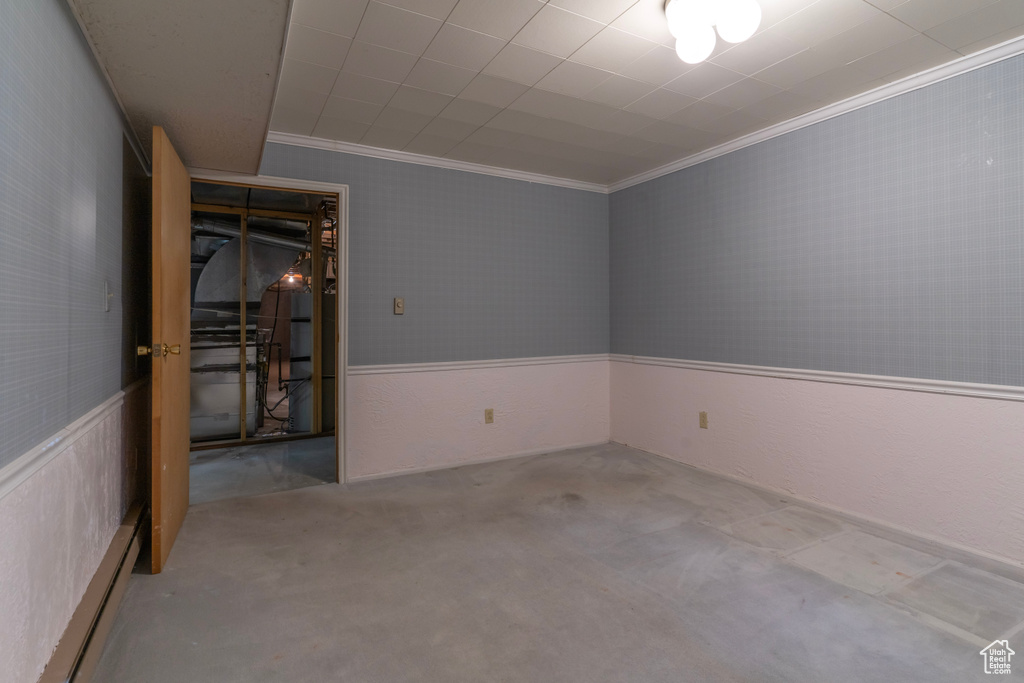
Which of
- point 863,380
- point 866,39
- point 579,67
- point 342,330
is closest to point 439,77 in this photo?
point 579,67

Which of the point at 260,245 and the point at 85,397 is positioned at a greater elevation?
the point at 260,245

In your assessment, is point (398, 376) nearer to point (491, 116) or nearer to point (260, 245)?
point (491, 116)

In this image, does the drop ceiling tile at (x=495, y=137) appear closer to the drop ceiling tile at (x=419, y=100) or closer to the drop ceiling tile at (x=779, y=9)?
the drop ceiling tile at (x=419, y=100)

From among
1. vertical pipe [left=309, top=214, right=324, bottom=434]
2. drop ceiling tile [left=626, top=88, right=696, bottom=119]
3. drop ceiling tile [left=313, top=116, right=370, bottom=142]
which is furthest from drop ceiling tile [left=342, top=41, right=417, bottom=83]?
vertical pipe [left=309, top=214, right=324, bottom=434]

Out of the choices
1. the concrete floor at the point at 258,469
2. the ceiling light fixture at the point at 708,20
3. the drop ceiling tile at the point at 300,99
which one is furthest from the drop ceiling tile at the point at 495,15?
the concrete floor at the point at 258,469

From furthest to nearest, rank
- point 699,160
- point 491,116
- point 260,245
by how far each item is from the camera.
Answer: point 260,245
point 699,160
point 491,116


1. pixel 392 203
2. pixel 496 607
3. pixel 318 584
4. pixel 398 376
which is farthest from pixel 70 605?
pixel 392 203

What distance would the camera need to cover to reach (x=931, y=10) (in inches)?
78.1

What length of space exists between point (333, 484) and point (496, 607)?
1842 mm

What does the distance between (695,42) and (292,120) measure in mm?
2247

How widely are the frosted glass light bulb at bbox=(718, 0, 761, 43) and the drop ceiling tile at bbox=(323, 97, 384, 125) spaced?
1.78 meters

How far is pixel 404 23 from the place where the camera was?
81.1 inches

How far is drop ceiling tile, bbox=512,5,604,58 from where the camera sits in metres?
2.02

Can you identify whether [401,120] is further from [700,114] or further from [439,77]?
[700,114]
